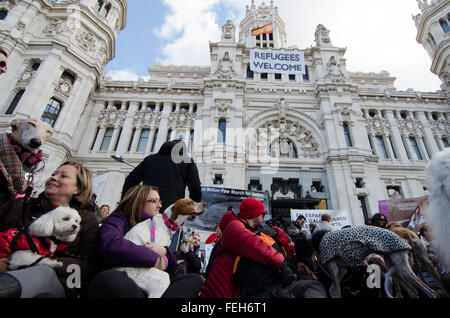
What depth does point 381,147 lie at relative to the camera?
19.4 m

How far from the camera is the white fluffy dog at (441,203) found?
2.34 m

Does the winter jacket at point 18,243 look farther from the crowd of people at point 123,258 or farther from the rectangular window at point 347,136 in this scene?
the rectangular window at point 347,136

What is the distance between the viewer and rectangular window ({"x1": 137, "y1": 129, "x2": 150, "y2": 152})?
18.8 meters

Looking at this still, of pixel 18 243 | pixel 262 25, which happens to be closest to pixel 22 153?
pixel 18 243

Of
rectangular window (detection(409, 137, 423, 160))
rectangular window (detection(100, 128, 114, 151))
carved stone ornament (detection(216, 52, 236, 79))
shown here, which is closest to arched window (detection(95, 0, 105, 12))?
rectangular window (detection(100, 128, 114, 151))

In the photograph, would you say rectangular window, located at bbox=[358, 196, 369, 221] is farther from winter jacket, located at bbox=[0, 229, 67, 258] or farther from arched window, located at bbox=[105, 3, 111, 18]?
arched window, located at bbox=[105, 3, 111, 18]

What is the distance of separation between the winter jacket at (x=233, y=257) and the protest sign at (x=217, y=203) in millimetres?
9092

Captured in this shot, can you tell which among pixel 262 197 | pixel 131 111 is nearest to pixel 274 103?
pixel 262 197

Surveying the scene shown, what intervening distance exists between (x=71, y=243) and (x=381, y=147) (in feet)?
76.2

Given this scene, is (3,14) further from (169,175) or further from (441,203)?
(441,203)

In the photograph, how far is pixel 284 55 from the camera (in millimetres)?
22312

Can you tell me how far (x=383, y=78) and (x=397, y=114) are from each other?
321 inches

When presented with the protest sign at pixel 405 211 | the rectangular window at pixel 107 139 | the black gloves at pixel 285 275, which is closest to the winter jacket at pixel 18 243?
the black gloves at pixel 285 275

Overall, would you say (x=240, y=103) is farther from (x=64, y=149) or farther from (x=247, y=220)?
(x=247, y=220)
